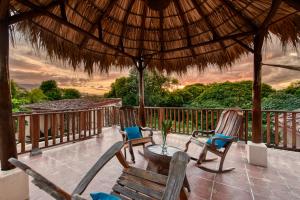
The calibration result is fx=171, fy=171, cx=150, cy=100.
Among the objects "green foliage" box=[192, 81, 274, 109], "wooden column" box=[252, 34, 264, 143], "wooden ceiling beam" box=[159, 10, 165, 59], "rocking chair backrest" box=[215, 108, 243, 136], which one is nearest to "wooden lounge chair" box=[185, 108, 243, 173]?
"rocking chair backrest" box=[215, 108, 243, 136]

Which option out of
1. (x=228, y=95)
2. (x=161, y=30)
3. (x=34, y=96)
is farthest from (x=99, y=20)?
(x=34, y=96)

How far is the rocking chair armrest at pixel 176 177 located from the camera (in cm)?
107

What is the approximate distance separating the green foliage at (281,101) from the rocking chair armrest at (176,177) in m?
11.4

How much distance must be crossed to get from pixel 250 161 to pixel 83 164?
10.6ft

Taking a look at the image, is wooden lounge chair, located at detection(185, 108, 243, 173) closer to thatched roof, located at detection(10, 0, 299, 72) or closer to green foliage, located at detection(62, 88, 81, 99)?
thatched roof, located at detection(10, 0, 299, 72)

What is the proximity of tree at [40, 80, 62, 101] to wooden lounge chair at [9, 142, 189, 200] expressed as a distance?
789 inches

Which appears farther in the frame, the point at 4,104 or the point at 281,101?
the point at 281,101

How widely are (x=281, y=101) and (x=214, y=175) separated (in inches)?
405

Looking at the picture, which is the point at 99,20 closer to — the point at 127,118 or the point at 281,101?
the point at 127,118

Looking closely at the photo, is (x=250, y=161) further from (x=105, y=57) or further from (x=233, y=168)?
(x=105, y=57)

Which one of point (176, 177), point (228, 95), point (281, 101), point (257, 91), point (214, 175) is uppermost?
point (228, 95)

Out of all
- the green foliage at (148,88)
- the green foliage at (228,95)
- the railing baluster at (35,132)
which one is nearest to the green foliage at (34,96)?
the green foliage at (148,88)

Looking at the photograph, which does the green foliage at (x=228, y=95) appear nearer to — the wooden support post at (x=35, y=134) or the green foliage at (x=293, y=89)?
the green foliage at (x=293, y=89)

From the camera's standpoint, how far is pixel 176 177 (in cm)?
114
